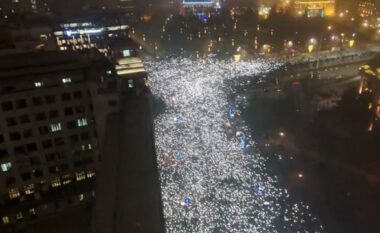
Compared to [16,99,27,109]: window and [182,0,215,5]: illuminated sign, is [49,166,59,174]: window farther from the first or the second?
[182,0,215,5]: illuminated sign

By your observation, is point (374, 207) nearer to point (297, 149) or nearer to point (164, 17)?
point (297, 149)

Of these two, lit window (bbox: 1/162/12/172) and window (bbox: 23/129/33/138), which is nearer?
lit window (bbox: 1/162/12/172)

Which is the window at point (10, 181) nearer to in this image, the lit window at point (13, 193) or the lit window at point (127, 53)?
the lit window at point (13, 193)

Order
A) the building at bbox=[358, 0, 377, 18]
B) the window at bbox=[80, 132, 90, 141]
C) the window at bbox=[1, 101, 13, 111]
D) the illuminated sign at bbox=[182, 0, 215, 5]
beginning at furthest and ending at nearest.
Result: the illuminated sign at bbox=[182, 0, 215, 5] → the building at bbox=[358, 0, 377, 18] → the window at bbox=[80, 132, 90, 141] → the window at bbox=[1, 101, 13, 111]

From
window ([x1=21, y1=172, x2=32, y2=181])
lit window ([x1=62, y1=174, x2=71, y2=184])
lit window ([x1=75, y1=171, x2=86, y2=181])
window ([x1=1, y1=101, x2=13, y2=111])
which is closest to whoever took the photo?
window ([x1=1, y1=101, x2=13, y2=111])

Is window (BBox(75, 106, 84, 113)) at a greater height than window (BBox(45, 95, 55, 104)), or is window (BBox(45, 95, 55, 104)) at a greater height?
window (BBox(45, 95, 55, 104))

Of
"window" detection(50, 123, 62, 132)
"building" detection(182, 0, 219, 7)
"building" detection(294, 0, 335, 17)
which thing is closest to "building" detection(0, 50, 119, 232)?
"window" detection(50, 123, 62, 132)

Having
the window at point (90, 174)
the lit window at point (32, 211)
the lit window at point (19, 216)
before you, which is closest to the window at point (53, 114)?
the window at point (90, 174)
